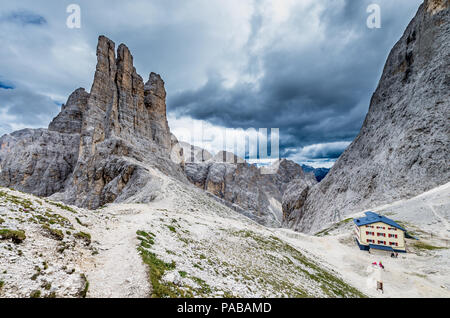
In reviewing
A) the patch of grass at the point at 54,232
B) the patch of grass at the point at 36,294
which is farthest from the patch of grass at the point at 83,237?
the patch of grass at the point at 36,294

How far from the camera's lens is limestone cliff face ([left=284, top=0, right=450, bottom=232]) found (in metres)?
66.6

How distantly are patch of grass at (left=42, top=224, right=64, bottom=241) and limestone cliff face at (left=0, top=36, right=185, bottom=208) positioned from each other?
53502 mm

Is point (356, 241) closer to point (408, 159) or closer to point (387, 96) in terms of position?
point (408, 159)

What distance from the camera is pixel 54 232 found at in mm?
13609

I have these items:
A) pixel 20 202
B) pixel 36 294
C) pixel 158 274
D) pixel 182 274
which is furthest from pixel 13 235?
pixel 182 274

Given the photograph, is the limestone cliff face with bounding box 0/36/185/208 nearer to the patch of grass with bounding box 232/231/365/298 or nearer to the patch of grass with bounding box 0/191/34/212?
the patch of grass with bounding box 0/191/34/212

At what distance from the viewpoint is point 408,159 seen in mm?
69875

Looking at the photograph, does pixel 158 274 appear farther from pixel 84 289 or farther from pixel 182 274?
pixel 84 289
